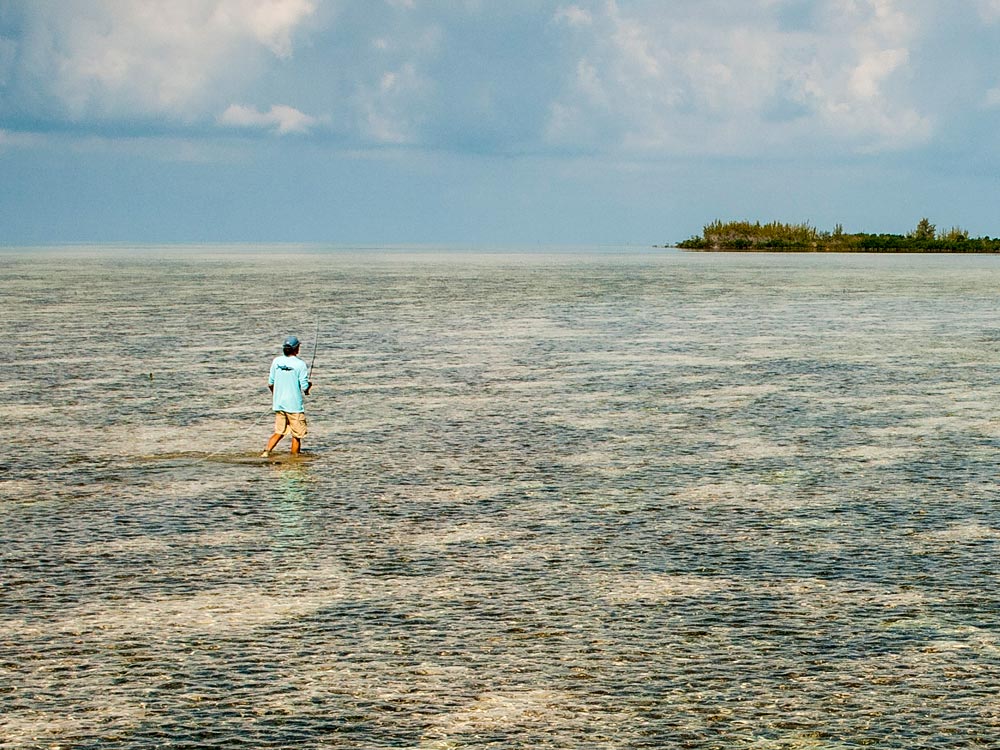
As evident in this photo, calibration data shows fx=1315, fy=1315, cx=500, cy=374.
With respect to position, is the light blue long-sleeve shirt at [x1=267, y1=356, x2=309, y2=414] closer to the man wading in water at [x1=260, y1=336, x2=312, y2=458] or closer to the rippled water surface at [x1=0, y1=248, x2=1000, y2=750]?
the man wading in water at [x1=260, y1=336, x2=312, y2=458]

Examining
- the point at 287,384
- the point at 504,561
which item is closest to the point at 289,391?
the point at 287,384

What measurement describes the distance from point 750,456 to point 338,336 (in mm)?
21190

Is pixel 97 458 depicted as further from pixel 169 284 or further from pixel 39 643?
pixel 169 284

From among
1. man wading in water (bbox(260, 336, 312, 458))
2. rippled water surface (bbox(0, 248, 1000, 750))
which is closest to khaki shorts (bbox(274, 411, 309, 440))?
man wading in water (bbox(260, 336, 312, 458))

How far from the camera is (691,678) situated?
8.01 metres

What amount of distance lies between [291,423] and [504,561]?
19.0 feet

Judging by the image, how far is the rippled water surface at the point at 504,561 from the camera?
295 inches

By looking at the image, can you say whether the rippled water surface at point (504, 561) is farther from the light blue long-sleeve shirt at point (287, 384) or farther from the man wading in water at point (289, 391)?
the light blue long-sleeve shirt at point (287, 384)

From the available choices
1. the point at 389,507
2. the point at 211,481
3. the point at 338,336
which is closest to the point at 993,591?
the point at 389,507

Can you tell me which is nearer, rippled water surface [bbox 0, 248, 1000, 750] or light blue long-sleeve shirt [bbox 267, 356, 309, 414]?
rippled water surface [bbox 0, 248, 1000, 750]

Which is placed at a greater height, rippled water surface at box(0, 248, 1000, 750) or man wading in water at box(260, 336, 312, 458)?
man wading in water at box(260, 336, 312, 458)

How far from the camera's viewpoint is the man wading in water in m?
15.9

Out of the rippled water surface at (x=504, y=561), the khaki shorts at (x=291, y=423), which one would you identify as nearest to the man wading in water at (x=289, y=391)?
the khaki shorts at (x=291, y=423)

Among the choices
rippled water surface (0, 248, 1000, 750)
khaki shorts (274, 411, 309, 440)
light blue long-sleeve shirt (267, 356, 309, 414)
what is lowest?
rippled water surface (0, 248, 1000, 750)
